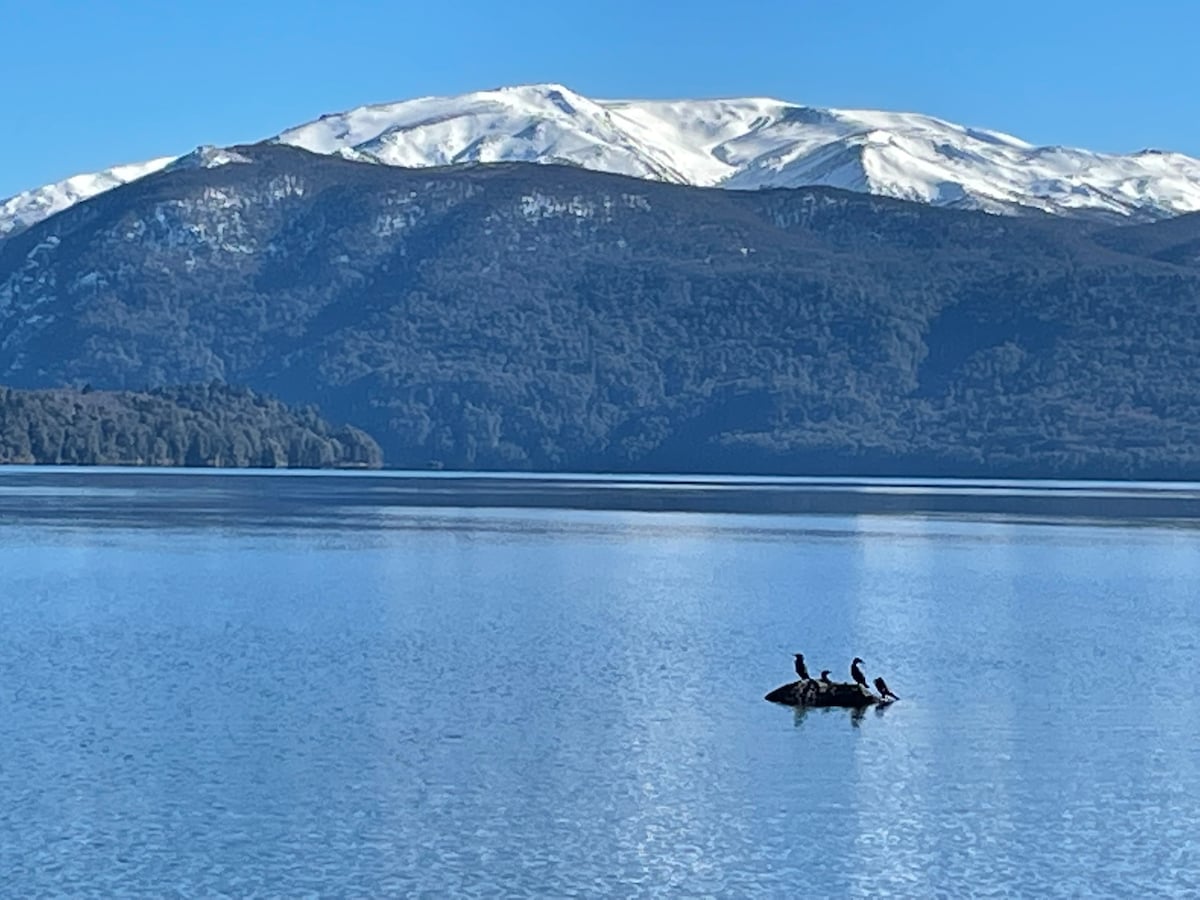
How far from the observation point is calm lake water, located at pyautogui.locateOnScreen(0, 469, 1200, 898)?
36.0 m

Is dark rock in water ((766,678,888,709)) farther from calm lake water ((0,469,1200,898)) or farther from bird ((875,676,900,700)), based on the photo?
calm lake water ((0,469,1200,898))

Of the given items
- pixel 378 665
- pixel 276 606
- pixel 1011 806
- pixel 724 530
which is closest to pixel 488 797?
pixel 1011 806

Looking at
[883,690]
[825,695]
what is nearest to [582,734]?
[825,695]

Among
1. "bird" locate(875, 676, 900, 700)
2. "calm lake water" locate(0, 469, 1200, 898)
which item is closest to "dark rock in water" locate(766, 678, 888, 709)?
"bird" locate(875, 676, 900, 700)

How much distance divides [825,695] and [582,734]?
25.4 ft

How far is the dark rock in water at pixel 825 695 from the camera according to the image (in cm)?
5384

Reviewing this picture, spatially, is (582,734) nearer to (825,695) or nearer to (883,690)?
(825,695)

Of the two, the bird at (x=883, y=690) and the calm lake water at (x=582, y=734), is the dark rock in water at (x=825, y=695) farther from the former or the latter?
the calm lake water at (x=582, y=734)

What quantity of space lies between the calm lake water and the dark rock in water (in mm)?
Result: 686

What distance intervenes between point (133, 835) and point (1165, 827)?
16.8 metres

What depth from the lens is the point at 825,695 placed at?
5394 centimetres

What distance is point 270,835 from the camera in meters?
37.3

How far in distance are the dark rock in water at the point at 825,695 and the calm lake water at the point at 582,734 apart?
0.69 metres

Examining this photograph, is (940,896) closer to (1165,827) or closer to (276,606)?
(1165,827)
